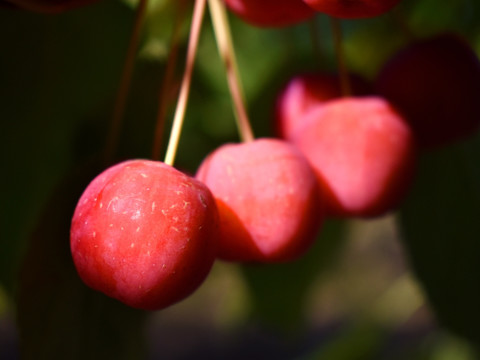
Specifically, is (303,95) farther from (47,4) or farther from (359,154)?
(47,4)

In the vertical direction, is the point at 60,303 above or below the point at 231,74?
below

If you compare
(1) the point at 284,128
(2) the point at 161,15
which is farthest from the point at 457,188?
(2) the point at 161,15

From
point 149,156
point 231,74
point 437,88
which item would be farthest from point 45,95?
point 437,88

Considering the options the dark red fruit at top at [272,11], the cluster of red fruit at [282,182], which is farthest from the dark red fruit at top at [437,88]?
the dark red fruit at top at [272,11]

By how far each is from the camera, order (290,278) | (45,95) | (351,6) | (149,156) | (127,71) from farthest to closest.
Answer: (290,278) → (45,95) → (149,156) → (127,71) → (351,6)

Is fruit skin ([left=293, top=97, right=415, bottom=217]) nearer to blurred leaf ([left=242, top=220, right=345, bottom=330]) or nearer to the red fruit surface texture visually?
the red fruit surface texture

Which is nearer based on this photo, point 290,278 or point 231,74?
point 231,74

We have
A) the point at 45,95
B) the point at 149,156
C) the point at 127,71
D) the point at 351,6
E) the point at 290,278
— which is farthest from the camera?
the point at 290,278

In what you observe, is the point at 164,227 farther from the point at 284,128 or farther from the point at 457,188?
the point at 457,188
